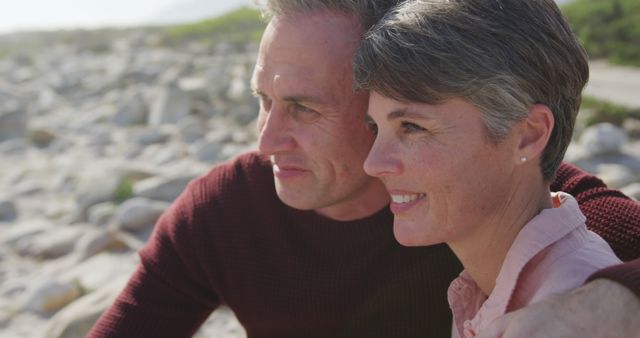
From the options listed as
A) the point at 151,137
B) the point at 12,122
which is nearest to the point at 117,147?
the point at 151,137

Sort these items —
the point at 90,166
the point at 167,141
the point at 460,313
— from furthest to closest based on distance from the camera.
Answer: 1. the point at 167,141
2. the point at 90,166
3. the point at 460,313

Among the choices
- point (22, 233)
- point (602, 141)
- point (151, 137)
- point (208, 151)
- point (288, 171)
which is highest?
point (288, 171)

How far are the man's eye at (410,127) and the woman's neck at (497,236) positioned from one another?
0.90 feet

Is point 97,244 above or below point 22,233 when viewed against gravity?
above

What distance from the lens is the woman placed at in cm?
186

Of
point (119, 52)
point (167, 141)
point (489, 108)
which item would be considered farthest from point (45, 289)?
point (119, 52)

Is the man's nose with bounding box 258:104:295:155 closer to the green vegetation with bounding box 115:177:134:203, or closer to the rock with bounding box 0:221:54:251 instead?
the rock with bounding box 0:221:54:251

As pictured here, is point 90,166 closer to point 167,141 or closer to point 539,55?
point 167,141

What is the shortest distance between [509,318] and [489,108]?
484mm

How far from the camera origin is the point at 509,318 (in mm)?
A: 1792

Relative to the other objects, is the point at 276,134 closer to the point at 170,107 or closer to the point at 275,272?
the point at 275,272

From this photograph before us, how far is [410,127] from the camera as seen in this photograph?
200cm

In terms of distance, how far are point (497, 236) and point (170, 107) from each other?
30.8 feet

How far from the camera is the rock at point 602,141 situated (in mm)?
6770
